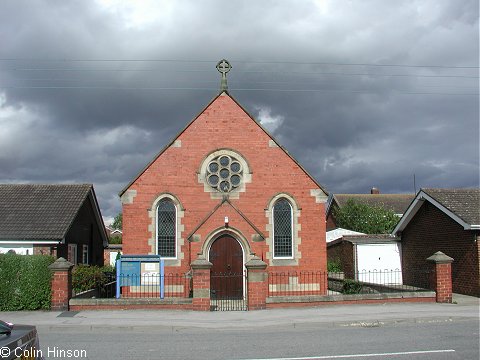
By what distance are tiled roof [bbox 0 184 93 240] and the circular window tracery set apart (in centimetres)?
745

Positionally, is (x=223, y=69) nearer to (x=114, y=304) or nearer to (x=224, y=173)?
(x=224, y=173)

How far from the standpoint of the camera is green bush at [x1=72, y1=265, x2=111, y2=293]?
18.4m

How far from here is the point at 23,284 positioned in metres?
15.8

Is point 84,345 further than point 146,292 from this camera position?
No

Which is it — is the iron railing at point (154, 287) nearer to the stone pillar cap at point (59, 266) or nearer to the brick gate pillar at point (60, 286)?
the brick gate pillar at point (60, 286)

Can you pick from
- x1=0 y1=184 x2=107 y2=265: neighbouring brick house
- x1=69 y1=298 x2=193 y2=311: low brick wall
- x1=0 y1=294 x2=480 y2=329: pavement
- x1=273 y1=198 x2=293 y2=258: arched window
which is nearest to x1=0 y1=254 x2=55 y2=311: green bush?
x1=0 y1=294 x2=480 y2=329: pavement

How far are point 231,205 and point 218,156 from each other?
8.16ft

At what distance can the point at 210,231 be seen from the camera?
20.0 metres

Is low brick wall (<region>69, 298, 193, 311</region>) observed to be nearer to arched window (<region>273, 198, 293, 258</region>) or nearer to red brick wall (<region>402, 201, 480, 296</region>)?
arched window (<region>273, 198, 293, 258</region>)

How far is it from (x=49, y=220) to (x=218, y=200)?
8.63m

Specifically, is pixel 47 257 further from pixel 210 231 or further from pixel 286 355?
pixel 286 355

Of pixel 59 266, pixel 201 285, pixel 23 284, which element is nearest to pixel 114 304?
pixel 59 266

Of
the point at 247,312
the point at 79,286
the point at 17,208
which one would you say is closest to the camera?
the point at 247,312

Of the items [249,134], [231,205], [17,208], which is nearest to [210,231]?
[231,205]
